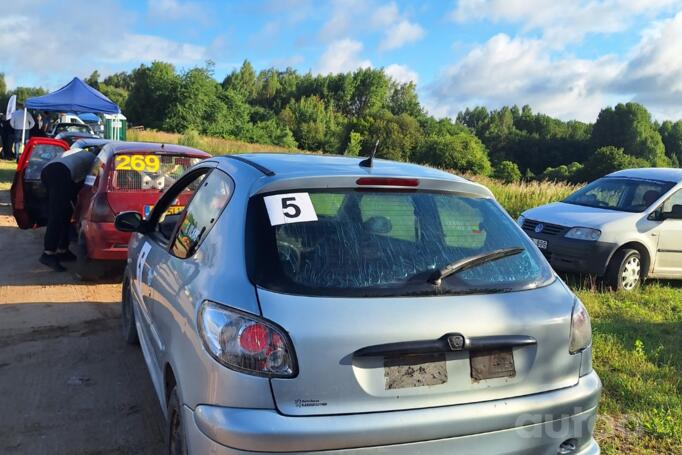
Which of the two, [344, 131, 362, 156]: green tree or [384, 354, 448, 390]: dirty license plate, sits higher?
[344, 131, 362, 156]: green tree

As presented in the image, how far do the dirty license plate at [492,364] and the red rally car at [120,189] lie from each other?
4.44 m

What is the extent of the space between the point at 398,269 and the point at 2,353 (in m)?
3.67

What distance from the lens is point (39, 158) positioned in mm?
8016

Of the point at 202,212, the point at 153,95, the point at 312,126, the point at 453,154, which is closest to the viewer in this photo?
the point at 202,212

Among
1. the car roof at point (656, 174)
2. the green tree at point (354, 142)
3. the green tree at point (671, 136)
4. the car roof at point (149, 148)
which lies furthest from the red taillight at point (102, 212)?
the green tree at point (671, 136)

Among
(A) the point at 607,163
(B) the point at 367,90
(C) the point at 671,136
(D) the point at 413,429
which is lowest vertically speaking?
(D) the point at 413,429

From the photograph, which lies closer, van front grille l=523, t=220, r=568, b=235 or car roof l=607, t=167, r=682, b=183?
van front grille l=523, t=220, r=568, b=235

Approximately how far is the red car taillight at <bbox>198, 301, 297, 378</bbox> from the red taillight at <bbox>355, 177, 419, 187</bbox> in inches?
33.8

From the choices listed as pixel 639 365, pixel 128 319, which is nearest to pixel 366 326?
pixel 128 319

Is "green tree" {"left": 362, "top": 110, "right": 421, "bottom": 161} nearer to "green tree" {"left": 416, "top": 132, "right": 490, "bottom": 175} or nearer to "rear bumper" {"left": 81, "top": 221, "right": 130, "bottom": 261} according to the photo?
"green tree" {"left": 416, "top": 132, "right": 490, "bottom": 175}

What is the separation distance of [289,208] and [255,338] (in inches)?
25.1

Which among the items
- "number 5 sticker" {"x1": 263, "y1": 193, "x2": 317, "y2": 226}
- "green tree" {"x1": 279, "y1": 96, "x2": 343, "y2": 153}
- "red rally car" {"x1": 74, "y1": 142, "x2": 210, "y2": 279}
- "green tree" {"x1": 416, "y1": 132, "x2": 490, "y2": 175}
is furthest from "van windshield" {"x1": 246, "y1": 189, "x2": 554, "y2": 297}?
"green tree" {"x1": 416, "y1": 132, "x2": 490, "y2": 175}

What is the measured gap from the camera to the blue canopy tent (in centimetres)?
1711

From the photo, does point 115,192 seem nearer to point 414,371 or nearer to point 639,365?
point 414,371
